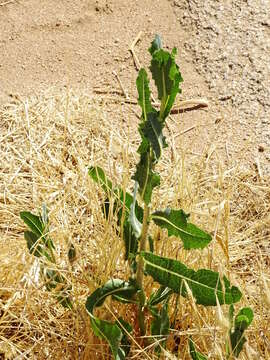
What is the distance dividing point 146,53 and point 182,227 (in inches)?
60.1

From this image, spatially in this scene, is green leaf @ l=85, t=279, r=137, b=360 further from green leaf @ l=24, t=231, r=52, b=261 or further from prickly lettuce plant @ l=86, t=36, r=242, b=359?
Result: green leaf @ l=24, t=231, r=52, b=261

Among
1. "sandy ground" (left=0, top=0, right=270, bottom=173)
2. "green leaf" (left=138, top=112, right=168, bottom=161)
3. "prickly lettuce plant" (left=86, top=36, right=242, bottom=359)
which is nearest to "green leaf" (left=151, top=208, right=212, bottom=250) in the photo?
"prickly lettuce plant" (left=86, top=36, right=242, bottom=359)

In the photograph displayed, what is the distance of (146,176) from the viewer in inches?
59.4

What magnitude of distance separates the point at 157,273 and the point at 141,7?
1.84 metres

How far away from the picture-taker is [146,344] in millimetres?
1771

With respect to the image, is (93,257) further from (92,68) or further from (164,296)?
(92,68)

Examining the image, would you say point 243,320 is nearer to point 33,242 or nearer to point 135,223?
point 135,223

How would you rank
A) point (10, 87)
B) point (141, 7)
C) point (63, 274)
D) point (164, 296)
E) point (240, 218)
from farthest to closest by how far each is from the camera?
point (141, 7)
point (10, 87)
point (240, 218)
point (63, 274)
point (164, 296)

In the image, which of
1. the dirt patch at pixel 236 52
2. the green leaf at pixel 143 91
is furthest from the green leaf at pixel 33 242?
the dirt patch at pixel 236 52

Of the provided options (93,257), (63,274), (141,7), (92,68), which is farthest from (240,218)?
(141,7)

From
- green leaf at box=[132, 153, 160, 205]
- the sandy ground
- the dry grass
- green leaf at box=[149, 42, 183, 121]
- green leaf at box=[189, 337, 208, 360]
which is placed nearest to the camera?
green leaf at box=[149, 42, 183, 121]

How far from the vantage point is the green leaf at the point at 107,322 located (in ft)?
5.14

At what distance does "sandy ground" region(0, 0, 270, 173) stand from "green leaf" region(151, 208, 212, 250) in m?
1.04

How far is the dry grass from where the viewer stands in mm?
1764
